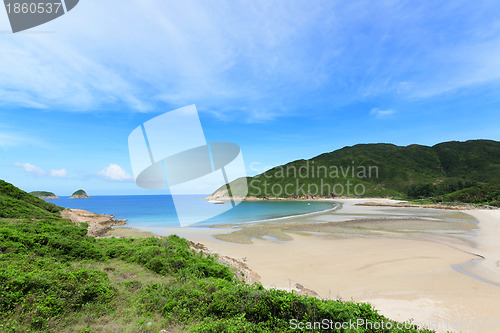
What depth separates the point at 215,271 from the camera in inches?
384

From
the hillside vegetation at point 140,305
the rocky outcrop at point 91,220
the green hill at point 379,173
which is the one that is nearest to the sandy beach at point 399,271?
the hillside vegetation at point 140,305

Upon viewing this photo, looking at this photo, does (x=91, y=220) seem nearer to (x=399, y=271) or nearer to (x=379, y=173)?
(x=399, y=271)

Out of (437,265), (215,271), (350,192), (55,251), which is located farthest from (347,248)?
(350,192)

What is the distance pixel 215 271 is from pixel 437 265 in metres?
13.4

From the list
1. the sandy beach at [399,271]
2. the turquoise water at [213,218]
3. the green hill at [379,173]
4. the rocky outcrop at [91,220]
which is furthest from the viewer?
the green hill at [379,173]

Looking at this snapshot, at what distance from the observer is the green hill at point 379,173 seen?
12444 cm

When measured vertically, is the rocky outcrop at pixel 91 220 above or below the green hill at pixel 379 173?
below

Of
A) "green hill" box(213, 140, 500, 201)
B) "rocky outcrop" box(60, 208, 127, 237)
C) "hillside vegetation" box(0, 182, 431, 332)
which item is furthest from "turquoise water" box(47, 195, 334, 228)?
"green hill" box(213, 140, 500, 201)

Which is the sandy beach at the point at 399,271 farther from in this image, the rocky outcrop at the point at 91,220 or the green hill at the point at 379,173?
the green hill at the point at 379,173

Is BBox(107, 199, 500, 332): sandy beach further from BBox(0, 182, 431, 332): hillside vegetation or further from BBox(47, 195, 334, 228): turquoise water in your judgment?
BBox(47, 195, 334, 228): turquoise water

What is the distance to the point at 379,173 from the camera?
141 m

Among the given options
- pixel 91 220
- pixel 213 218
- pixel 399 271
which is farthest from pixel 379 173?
pixel 91 220

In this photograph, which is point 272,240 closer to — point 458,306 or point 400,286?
point 400,286

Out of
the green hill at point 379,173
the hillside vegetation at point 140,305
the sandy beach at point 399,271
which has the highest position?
the green hill at point 379,173
